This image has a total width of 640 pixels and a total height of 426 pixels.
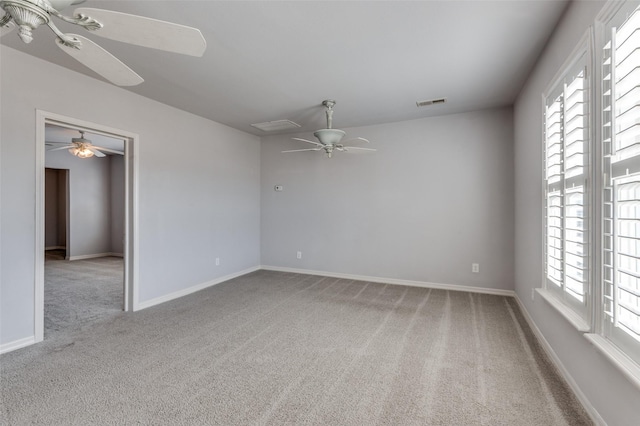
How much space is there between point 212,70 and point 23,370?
3.04 metres

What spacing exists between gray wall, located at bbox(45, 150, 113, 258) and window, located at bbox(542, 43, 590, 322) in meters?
9.20

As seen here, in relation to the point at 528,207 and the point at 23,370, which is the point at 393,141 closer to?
the point at 528,207

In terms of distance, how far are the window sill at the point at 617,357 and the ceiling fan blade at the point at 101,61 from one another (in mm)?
2890

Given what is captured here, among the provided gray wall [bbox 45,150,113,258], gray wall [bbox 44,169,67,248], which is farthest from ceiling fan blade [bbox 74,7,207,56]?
gray wall [bbox 44,169,67,248]

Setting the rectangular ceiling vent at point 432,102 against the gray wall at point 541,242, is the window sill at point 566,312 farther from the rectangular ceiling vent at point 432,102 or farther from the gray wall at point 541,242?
the rectangular ceiling vent at point 432,102

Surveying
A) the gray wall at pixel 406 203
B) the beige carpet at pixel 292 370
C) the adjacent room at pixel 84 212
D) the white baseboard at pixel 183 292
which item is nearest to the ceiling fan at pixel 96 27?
the beige carpet at pixel 292 370

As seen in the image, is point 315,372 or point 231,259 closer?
point 315,372

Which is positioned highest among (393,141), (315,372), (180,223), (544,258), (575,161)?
(393,141)

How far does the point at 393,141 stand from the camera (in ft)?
16.0

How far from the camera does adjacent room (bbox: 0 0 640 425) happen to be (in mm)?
1676

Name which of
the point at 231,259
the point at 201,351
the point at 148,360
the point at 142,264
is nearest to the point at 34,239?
the point at 142,264

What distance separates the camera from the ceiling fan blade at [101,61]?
5.08ft

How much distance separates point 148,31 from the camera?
1378 mm

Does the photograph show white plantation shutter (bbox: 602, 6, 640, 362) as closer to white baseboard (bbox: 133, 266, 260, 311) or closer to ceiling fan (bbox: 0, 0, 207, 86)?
ceiling fan (bbox: 0, 0, 207, 86)
